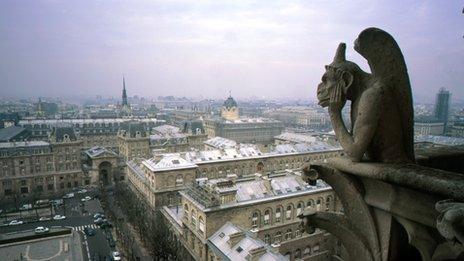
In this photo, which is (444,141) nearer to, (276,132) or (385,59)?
(276,132)

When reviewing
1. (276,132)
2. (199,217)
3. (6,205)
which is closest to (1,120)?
(6,205)

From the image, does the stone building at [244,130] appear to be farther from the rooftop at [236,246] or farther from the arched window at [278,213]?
the rooftop at [236,246]

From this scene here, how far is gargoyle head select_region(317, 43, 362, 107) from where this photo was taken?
5.18 m

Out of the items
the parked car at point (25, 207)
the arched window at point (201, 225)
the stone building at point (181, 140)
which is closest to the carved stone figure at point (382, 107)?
the arched window at point (201, 225)

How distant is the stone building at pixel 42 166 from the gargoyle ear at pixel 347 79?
81.4 m

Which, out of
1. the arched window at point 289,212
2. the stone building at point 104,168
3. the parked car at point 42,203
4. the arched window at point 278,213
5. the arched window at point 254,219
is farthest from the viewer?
the stone building at point 104,168

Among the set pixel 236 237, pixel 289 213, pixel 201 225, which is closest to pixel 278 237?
pixel 289 213

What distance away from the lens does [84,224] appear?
55.0 meters

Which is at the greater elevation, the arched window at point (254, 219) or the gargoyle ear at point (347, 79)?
the gargoyle ear at point (347, 79)

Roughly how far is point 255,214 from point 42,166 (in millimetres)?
58073

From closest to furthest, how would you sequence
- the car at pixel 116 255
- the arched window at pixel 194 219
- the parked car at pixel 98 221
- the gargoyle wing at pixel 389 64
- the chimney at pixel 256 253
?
the gargoyle wing at pixel 389 64 < the chimney at pixel 256 253 < the arched window at pixel 194 219 < the car at pixel 116 255 < the parked car at pixel 98 221

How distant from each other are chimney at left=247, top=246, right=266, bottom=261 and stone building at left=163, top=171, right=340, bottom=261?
544 cm

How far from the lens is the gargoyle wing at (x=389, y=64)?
4836mm

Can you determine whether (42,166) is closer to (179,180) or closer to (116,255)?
(179,180)
